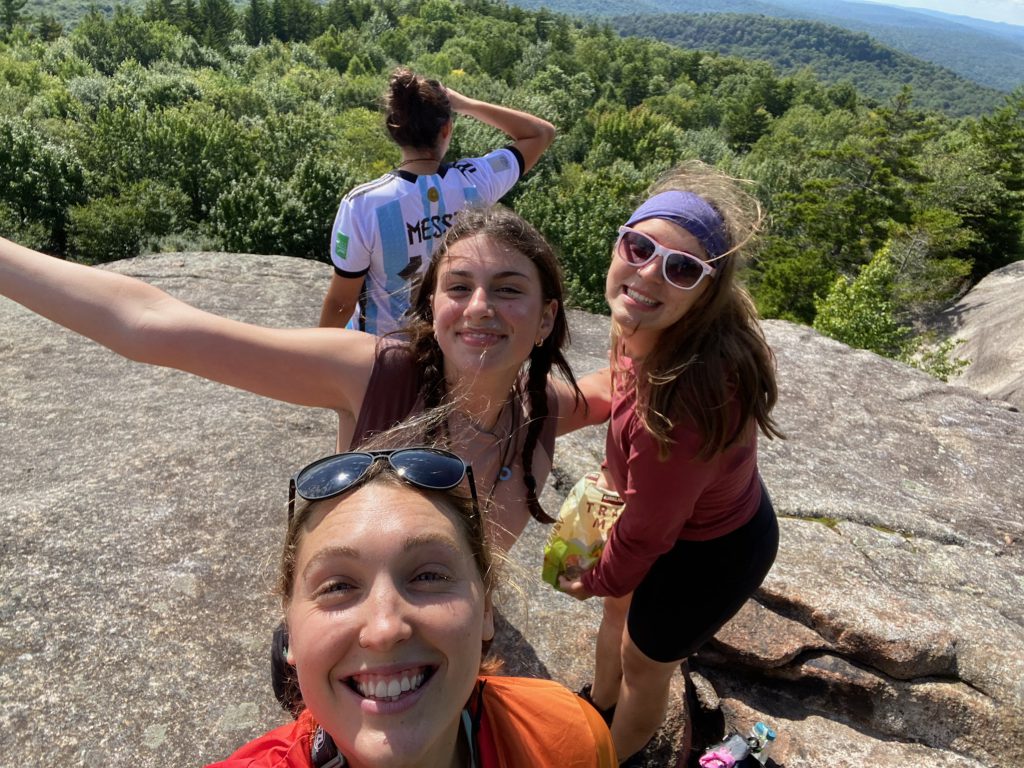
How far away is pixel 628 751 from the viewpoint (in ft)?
9.50

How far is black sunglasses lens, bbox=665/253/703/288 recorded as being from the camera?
2273mm

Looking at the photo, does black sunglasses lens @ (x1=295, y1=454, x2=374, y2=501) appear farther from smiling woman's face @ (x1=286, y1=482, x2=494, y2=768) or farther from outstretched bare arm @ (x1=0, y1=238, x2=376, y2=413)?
outstretched bare arm @ (x1=0, y1=238, x2=376, y2=413)

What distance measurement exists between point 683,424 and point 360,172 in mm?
29559

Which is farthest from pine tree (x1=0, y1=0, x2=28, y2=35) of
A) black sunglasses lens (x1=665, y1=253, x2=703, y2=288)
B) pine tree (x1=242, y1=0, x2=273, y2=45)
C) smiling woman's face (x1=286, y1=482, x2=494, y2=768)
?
smiling woman's face (x1=286, y1=482, x2=494, y2=768)

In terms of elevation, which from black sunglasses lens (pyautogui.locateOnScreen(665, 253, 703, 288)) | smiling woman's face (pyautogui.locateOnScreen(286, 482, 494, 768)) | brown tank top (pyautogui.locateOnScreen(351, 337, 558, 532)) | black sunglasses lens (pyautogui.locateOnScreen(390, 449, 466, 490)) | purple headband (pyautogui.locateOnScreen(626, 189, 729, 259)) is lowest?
brown tank top (pyautogui.locateOnScreen(351, 337, 558, 532))

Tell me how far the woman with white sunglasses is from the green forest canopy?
0.30 metres

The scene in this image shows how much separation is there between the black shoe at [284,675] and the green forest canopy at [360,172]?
1912mm

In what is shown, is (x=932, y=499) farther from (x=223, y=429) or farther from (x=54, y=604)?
(x=54, y=604)

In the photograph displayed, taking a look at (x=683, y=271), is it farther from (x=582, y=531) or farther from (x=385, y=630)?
(x=385, y=630)

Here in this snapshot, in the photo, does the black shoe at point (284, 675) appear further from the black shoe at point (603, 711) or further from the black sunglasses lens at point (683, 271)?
the black sunglasses lens at point (683, 271)

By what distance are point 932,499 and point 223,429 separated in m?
4.85

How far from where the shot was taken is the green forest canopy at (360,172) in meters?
25.1

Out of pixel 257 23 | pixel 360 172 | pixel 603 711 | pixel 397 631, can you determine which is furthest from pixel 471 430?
pixel 257 23

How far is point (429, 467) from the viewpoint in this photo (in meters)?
1.56
